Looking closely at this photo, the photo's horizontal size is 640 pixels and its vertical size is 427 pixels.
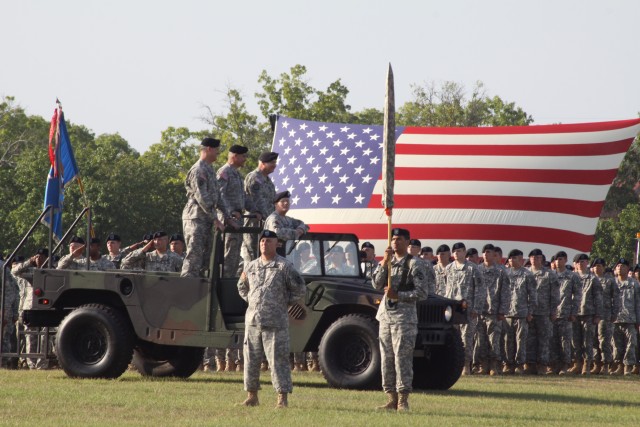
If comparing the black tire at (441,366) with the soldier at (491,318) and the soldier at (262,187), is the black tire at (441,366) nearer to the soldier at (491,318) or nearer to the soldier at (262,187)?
the soldier at (262,187)

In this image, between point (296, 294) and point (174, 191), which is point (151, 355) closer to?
point (296, 294)

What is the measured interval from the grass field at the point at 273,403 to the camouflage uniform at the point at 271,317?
0.34m

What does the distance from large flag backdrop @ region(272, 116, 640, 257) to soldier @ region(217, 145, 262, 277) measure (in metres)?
10.7

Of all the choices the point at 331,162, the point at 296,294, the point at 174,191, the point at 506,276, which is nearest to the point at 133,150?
the point at 174,191

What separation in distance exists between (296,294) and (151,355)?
4.56 metres

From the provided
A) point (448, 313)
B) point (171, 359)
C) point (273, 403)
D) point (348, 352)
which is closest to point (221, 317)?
point (348, 352)

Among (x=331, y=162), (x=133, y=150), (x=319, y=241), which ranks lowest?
(x=319, y=241)

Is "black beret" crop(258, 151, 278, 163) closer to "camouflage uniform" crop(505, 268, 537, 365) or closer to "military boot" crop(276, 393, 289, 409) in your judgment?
"military boot" crop(276, 393, 289, 409)

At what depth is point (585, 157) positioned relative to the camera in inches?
1028

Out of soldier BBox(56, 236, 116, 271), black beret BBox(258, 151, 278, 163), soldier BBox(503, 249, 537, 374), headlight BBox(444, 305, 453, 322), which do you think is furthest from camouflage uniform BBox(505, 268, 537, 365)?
black beret BBox(258, 151, 278, 163)

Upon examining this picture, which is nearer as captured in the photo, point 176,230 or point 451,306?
point 451,306

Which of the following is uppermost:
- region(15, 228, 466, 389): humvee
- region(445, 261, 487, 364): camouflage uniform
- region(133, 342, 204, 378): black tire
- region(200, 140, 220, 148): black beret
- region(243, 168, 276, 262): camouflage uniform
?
region(200, 140, 220, 148): black beret

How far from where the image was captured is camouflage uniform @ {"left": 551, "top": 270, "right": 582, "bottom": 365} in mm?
20922

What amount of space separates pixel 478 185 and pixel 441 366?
11235 mm
